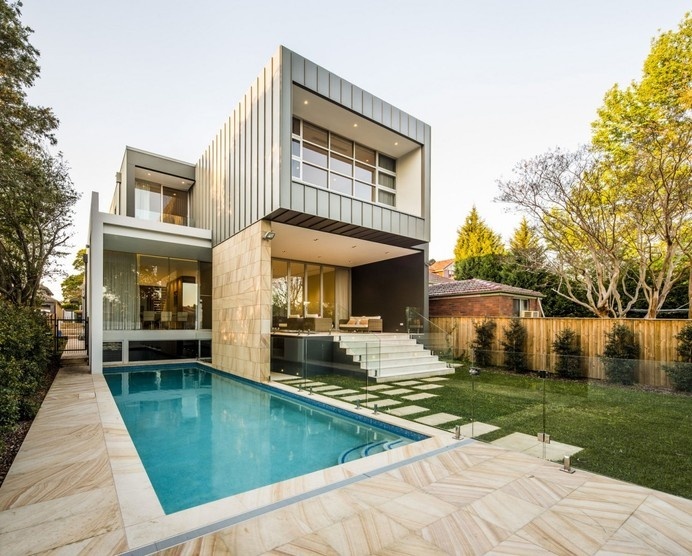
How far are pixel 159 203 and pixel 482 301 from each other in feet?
43.8

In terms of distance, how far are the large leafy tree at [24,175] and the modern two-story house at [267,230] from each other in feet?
6.24

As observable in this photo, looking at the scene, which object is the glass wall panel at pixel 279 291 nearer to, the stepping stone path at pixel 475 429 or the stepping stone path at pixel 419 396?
the stepping stone path at pixel 419 396

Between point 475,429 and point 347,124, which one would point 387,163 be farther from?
point 475,429

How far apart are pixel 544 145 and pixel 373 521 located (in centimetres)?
1172

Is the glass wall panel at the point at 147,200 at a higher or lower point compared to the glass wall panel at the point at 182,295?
higher

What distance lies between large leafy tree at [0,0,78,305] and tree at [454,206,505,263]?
2485 cm

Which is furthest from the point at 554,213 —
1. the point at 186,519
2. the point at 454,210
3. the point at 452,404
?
the point at 454,210

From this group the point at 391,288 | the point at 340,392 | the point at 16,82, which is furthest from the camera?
the point at 391,288

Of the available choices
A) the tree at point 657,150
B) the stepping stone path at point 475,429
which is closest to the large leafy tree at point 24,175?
the stepping stone path at point 475,429

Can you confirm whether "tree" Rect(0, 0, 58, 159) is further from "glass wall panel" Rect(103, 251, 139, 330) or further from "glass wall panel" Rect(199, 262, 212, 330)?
"glass wall panel" Rect(199, 262, 212, 330)

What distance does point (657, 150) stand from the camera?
905 centimetres

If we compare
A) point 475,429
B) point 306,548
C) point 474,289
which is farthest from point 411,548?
point 474,289

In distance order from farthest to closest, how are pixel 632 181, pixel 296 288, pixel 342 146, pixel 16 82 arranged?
pixel 296 288, pixel 342 146, pixel 632 181, pixel 16 82

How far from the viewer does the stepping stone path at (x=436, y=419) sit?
5041 mm
